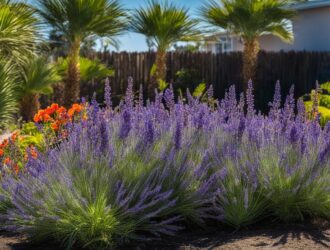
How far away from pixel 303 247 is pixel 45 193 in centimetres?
179

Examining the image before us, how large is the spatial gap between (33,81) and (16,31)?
5.06 ft

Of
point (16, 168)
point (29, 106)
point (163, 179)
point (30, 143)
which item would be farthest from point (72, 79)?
point (163, 179)

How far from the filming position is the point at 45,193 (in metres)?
4.29

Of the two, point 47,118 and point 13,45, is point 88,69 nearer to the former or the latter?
point 13,45

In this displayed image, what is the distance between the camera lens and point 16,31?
499 inches

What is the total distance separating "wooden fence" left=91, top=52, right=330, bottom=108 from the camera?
2073 cm

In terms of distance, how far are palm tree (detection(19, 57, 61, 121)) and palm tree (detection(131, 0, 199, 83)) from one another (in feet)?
15.1

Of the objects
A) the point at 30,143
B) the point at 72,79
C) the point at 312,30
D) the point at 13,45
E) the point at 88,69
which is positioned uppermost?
the point at 13,45

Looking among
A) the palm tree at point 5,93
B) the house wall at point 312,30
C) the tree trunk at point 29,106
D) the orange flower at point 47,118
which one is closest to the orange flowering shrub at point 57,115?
the orange flower at point 47,118

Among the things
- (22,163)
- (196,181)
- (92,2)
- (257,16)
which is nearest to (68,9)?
(92,2)

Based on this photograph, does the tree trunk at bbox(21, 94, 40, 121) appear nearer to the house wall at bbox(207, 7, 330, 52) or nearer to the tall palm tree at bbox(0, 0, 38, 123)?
the tall palm tree at bbox(0, 0, 38, 123)

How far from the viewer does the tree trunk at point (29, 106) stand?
1424 centimetres

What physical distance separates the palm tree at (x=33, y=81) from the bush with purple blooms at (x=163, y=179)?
8937 mm

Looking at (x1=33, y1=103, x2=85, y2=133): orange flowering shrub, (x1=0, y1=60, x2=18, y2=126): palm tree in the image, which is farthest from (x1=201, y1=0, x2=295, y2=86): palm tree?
(x1=33, y1=103, x2=85, y2=133): orange flowering shrub
